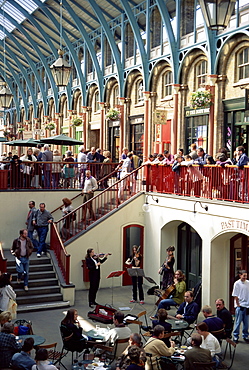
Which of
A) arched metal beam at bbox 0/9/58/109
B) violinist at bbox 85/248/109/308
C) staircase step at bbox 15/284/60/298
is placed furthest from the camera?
arched metal beam at bbox 0/9/58/109

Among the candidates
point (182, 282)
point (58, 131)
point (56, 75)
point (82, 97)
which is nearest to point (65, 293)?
point (182, 282)

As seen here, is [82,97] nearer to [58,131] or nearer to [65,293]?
[58,131]

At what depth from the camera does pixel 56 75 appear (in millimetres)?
14664

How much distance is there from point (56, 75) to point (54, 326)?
279 inches

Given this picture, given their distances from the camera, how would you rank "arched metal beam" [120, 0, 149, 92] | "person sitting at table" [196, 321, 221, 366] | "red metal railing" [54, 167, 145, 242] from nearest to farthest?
"person sitting at table" [196, 321, 221, 366] < "red metal railing" [54, 167, 145, 242] < "arched metal beam" [120, 0, 149, 92]

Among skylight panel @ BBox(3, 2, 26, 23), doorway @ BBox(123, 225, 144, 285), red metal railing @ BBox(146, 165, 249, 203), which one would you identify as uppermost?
skylight panel @ BBox(3, 2, 26, 23)

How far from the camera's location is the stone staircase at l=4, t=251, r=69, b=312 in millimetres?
14853

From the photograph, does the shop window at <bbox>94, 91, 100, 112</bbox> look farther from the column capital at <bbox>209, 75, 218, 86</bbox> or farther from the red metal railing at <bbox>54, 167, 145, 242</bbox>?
the red metal railing at <bbox>54, 167, 145, 242</bbox>

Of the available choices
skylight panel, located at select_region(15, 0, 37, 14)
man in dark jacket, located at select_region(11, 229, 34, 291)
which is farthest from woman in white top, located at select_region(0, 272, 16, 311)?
skylight panel, located at select_region(15, 0, 37, 14)

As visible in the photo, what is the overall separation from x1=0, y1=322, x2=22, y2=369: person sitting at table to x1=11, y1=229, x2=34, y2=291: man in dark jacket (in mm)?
5601

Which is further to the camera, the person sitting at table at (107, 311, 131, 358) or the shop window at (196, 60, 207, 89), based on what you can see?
the shop window at (196, 60, 207, 89)

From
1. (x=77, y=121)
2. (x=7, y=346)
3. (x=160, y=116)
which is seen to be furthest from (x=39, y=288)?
(x=77, y=121)

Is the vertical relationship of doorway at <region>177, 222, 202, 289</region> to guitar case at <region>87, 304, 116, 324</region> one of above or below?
above

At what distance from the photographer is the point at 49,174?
19.2m
